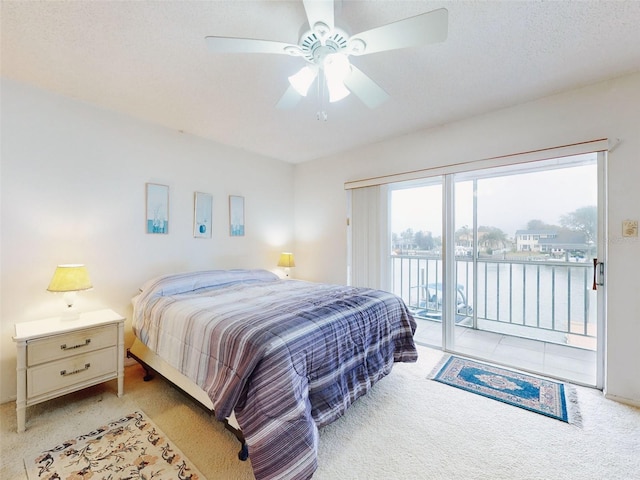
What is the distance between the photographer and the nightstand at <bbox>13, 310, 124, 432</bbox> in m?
1.80

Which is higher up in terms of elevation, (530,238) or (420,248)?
(530,238)

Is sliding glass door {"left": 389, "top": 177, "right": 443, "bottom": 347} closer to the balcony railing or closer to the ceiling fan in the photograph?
the balcony railing

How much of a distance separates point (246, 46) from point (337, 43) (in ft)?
1.55

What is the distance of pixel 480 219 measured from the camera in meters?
3.59

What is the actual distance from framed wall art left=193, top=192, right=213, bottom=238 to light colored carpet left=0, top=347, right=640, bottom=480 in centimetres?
168

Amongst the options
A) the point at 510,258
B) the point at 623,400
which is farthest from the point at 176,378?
the point at 510,258

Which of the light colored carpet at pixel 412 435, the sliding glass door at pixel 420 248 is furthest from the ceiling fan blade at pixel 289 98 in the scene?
the light colored carpet at pixel 412 435

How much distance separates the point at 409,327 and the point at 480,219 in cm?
206

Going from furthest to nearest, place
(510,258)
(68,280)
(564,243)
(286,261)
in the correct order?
(286,261) < (510,258) < (564,243) < (68,280)

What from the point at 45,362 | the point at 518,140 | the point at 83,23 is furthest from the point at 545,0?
the point at 45,362

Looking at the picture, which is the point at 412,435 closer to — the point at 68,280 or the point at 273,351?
the point at 273,351

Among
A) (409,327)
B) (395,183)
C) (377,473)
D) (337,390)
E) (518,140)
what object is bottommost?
(377,473)

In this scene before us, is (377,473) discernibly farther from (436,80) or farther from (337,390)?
(436,80)

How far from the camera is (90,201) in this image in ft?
8.14
